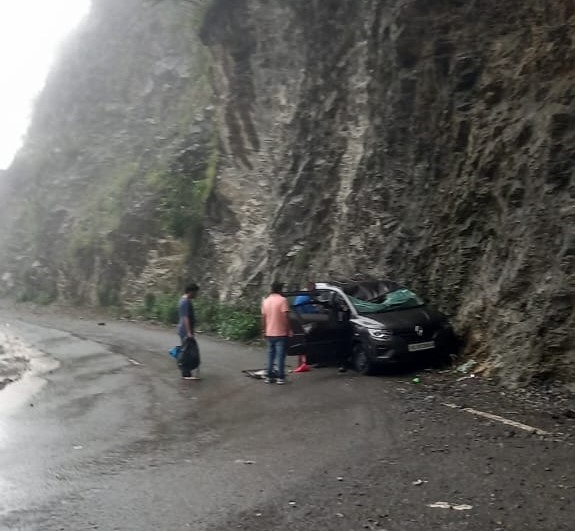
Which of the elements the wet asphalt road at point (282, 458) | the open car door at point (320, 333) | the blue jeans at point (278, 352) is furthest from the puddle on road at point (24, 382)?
the open car door at point (320, 333)

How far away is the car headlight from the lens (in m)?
13.1

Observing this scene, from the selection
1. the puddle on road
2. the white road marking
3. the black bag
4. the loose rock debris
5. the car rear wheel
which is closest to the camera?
the loose rock debris

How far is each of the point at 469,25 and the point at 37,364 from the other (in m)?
12.2

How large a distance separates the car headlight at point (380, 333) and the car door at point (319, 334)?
36.0 inches

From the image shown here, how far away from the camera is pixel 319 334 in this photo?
14.2 meters

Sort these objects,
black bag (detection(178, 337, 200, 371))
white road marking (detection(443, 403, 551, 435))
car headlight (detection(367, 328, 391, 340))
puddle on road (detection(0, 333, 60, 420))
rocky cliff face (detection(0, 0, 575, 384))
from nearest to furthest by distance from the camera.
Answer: white road marking (detection(443, 403, 551, 435)), puddle on road (detection(0, 333, 60, 420)), rocky cliff face (detection(0, 0, 575, 384)), car headlight (detection(367, 328, 391, 340)), black bag (detection(178, 337, 200, 371))

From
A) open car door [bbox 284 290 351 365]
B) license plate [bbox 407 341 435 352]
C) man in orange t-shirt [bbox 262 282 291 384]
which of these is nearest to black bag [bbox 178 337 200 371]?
man in orange t-shirt [bbox 262 282 291 384]

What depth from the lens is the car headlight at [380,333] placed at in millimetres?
13117

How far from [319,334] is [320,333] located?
3cm

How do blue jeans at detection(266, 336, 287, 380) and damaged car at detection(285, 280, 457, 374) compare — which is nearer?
damaged car at detection(285, 280, 457, 374)

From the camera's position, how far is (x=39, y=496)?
7.14m

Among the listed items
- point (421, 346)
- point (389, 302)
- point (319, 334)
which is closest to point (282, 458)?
point (421, 346)

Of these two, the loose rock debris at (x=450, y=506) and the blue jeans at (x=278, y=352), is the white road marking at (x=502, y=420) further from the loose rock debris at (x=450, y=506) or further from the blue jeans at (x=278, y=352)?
the blue jeans at (x=278, y=352)

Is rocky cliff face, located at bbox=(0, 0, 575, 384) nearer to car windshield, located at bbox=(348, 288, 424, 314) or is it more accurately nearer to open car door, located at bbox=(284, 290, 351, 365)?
car windshield, located at bbox=(348, 288, 424, 314)
